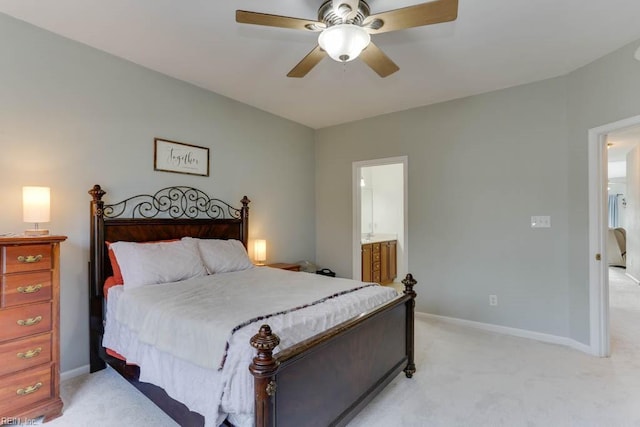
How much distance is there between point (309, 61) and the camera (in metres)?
2.24

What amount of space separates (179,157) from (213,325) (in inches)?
88.7

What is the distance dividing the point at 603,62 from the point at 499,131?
1002 mm

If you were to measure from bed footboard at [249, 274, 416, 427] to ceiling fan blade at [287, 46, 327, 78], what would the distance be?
1718mm

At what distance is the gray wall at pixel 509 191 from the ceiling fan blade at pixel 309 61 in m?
2.29

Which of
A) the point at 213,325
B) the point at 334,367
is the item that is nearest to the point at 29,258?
the point at 213,325

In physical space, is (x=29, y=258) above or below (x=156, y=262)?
above

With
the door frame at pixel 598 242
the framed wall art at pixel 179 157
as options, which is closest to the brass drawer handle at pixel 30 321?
the framed wall art at pixel 179 157

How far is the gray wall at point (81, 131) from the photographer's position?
7.82 ft

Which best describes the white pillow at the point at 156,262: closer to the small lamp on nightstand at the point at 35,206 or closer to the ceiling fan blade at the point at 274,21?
the small lamp on nightstand at the point at 35,206

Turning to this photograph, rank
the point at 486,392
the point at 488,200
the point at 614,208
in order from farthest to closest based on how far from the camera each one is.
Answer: the point at 614,208
the point at 488,200
the point at 486,392

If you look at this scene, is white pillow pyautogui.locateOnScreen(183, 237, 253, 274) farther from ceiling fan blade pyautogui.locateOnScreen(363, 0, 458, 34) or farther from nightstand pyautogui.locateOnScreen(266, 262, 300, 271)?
ceiling fan blade pyautogui.locateOnScreen(363, 0, 458, 34)

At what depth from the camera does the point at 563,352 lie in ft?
10.1

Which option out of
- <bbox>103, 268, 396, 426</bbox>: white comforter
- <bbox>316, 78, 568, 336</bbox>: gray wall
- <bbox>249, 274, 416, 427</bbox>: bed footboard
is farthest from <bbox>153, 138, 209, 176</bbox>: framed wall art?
<bbox>249, 274, 416, 427</bbox>: bed footboard

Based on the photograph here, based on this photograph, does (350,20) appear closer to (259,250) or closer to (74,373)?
(259,250)
